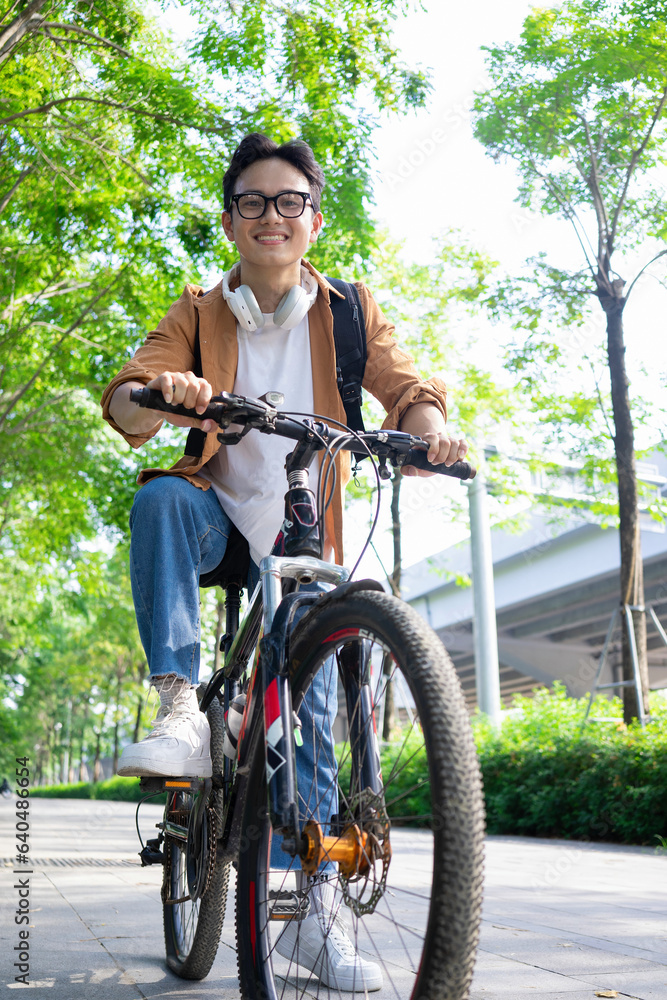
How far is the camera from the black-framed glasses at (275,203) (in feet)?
8.84

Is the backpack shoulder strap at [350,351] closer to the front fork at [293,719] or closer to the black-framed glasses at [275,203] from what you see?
the black-framed glasses at [275,203]

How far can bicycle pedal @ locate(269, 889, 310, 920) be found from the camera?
205cm

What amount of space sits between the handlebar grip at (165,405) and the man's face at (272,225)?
79 centimetres

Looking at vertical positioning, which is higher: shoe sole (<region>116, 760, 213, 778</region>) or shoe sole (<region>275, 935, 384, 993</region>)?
shoe sole (<region>116, 760, 213, 778</region>)

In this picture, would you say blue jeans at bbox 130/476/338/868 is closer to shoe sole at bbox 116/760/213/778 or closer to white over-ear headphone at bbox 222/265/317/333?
shoe sole at bbox 116/760/213/778

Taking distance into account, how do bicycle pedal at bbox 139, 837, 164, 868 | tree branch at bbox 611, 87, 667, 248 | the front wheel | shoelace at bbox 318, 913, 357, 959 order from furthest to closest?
tree branch at bbox 611, 87, 667, 248
bicycle pedal at bbox 139, 837, 164, 868
shoelace at bbox 318, 913, 357, 959
the front wheel

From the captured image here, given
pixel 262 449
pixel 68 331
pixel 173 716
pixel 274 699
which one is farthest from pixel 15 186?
pixel 274 699

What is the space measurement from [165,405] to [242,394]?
685 millimetres

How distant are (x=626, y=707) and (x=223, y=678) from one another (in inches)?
349

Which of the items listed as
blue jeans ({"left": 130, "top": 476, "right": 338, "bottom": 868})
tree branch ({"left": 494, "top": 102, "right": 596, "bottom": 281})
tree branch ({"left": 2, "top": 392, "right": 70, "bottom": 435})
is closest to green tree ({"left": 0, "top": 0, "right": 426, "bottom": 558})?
tree branch ({"left": 2, "top": 392, "right": 70, "bottom": 435})

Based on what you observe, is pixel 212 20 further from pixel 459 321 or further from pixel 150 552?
pixel 150 552

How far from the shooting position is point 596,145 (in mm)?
10898

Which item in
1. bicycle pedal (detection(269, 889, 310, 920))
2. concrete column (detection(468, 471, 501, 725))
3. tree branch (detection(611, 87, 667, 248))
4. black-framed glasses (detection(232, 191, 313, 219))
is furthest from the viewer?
concrete column (detection(468, 471, 501, 725))

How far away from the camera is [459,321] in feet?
50.2
